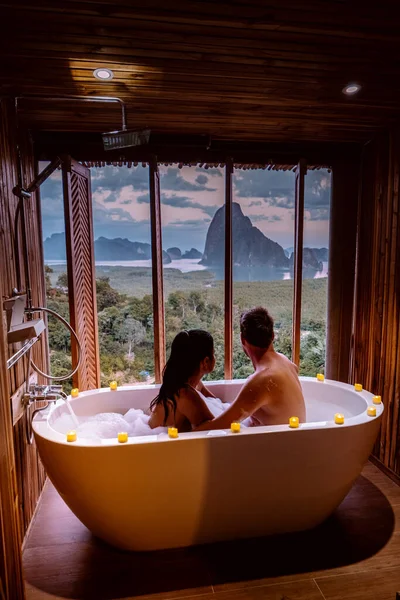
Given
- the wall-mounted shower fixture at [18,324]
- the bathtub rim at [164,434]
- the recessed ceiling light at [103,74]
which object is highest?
the recessed ceiling light at [103,74]

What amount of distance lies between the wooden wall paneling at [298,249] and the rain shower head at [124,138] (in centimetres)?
149

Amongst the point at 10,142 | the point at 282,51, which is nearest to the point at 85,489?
the point at 10,142

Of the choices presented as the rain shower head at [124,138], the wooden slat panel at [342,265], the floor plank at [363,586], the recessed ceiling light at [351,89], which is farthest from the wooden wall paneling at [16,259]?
the wooden slat panel at [342,265]

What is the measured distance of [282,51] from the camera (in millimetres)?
1559

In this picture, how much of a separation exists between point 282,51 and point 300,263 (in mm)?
1559

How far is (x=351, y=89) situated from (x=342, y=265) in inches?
53.8

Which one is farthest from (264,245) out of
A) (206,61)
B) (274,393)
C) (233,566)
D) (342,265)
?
(233,566)

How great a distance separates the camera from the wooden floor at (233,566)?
5.17ft

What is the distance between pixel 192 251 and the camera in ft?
16.0

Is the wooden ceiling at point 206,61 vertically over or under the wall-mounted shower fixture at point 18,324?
over

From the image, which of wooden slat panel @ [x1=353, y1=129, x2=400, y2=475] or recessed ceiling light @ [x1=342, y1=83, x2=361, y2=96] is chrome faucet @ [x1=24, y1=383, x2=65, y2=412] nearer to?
wooden slat panel @ [x1=353, y1=129, x2=400, y2=475]

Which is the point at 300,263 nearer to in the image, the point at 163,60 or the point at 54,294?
the point at 163,60

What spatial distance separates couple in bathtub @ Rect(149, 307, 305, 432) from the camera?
195 cm

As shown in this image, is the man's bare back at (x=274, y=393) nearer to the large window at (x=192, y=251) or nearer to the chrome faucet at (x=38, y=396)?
the chrome faucet at (x=38, y=396)
